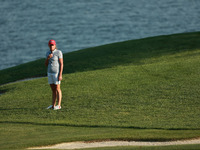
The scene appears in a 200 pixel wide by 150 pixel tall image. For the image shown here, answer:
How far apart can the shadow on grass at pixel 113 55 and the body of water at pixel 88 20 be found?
44.8 feet

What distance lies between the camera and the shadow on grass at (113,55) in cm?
1781

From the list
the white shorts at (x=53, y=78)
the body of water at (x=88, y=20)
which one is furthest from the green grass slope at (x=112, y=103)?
the body of water at (x=88, y=20)

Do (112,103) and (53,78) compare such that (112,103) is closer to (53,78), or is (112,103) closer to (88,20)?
(53,78)

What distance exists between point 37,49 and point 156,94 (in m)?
25.1

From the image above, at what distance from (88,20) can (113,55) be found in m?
19.4

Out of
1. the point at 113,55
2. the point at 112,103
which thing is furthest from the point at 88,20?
the point at 112,103

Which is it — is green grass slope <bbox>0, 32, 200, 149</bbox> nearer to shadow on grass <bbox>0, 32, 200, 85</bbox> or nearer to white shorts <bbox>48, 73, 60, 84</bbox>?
shadow on grass <bbox>0, 32, 200, 85</bbox>

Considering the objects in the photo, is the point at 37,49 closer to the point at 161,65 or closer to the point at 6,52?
the point at 6,52

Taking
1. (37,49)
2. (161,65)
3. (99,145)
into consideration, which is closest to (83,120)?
(99,145)

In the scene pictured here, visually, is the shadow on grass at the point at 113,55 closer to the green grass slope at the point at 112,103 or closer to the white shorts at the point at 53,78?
the green grass slope at the point at 112,103

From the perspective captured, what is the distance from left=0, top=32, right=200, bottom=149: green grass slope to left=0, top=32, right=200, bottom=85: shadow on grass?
0.08 metres

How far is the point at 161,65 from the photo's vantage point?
611 inches

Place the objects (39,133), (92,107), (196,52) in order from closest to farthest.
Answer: (39,133) < (92,107) < (196,52)

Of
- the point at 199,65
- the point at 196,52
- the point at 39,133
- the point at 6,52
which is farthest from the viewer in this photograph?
the point at 6,52
